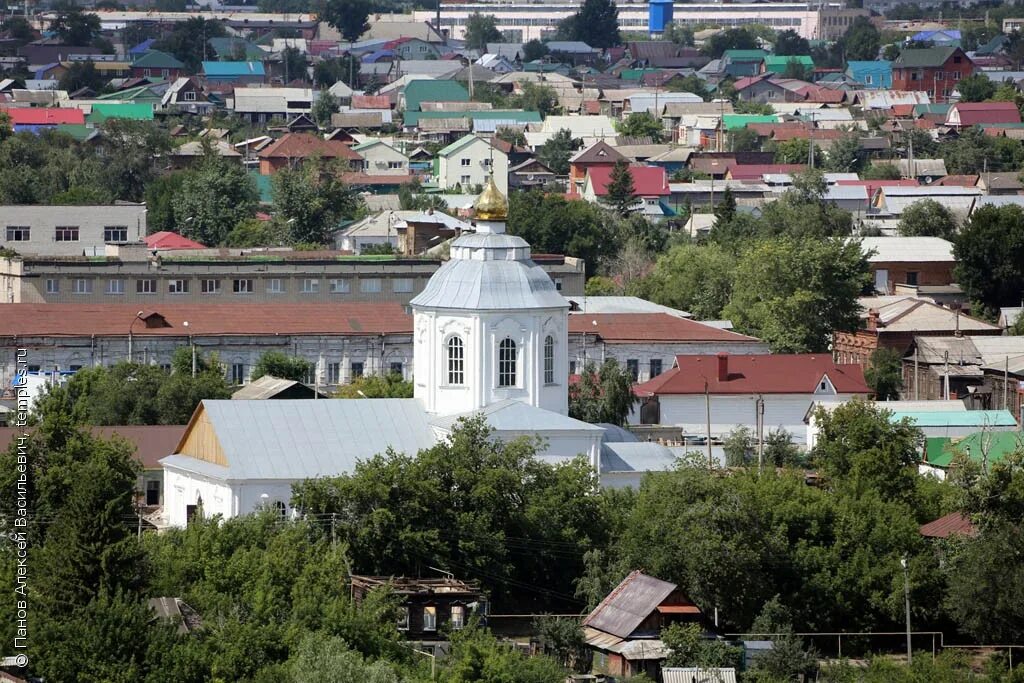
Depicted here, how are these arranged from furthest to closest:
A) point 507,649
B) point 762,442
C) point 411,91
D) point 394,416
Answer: point 411,91, point 762,442, point 394,416, point 507,649

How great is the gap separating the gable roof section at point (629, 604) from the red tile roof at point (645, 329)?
2009cm

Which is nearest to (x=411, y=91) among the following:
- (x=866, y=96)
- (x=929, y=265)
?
(x=866, y=96)

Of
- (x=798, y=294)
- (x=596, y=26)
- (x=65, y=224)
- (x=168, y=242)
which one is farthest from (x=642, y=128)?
(x=596, y=26)

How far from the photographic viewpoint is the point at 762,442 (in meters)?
43.6

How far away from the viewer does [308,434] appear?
37125 mm

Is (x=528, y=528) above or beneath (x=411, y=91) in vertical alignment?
above

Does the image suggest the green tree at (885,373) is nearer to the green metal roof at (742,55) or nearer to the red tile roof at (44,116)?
the red tile roof at (44,116)

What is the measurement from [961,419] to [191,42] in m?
105

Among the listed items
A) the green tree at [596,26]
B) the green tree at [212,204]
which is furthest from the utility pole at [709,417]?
the green tree at [596,26]

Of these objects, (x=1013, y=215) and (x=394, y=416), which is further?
(x=1013, y=215)

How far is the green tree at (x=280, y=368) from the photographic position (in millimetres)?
50000

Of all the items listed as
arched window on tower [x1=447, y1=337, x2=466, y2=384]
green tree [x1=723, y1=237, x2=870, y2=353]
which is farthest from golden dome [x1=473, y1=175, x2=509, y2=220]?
green tree [x1=723, y1=237, x2=870, y2=353]

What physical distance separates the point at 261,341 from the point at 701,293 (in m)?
13.5

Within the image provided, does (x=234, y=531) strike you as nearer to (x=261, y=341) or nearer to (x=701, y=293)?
(x=261, y=341)
